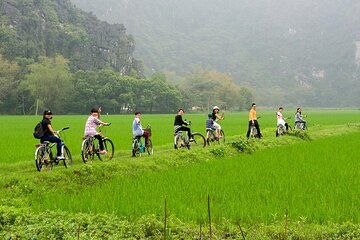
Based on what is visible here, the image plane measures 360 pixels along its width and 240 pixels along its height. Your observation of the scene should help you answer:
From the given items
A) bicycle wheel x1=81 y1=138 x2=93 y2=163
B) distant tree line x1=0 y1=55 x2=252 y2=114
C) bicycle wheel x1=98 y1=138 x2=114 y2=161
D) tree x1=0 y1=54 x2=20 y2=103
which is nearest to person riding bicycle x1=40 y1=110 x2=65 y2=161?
bicycle wheel x1=81 y1=138 x2=93 y2=163

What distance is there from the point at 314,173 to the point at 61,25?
8954 cm

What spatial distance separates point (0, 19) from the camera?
78188 mm

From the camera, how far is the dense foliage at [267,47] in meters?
146

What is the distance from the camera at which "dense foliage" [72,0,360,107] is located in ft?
481

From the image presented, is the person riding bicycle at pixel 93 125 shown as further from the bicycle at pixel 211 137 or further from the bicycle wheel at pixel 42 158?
the bicycle at pixel 211 137

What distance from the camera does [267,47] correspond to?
563 feet

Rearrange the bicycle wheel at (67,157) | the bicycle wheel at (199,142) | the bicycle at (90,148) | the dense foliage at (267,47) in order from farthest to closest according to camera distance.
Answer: the dense foliage at (267,47) < the bicycle wheel at (199,142) < the bicycle at (90,148) < the bicycle wheel at (67,157)

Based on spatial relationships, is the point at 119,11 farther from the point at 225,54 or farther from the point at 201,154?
the point at 201,154

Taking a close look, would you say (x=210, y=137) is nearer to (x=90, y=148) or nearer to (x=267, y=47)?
(x=90, y=148)

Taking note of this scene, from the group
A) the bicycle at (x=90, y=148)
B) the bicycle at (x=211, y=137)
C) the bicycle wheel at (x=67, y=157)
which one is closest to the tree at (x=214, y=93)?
the bicycle at (x=211, y=137)

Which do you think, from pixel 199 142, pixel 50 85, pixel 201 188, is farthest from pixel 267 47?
pixel 201 188

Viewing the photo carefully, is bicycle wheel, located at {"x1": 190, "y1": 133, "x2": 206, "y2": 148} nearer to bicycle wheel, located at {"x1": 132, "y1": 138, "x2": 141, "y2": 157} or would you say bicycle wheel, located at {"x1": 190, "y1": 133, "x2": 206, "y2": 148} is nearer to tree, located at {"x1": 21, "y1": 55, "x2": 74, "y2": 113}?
bicycle wheel, located at {"x1": 132, "y1": 138, "x2": 141, "y2": 157}

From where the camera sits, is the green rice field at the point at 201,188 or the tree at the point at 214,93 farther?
the tree at the point at 214,93

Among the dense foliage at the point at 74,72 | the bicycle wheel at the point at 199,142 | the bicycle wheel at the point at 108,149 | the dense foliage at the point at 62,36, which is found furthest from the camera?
the dense foliage at the point at 62,36
